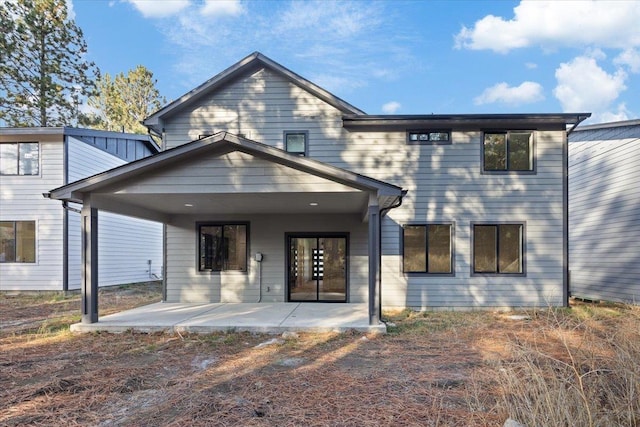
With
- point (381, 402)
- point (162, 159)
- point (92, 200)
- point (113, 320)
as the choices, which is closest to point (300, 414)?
point (381, 402)

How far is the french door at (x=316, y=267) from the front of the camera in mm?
10648

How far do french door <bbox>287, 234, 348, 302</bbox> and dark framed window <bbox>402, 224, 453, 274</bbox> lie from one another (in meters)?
1.73

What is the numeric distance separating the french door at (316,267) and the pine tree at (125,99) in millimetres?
24291

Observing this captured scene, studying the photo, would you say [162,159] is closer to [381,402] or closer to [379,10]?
[381,402]

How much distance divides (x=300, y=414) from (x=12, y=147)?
14.6 metres

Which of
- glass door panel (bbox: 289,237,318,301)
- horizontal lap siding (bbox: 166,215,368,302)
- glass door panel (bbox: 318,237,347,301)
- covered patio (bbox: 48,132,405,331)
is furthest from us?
glass door panel (bbox: 289,237,318,301)

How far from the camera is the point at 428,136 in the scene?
10.4 metres

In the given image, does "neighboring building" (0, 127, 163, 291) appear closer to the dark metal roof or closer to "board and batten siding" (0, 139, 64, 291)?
"board and batten siding" (0, 139, 64, 291)

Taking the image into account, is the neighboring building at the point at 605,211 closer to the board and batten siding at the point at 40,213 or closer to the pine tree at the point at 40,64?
the board and batten siding at the point at 40,213

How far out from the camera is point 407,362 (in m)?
5.55

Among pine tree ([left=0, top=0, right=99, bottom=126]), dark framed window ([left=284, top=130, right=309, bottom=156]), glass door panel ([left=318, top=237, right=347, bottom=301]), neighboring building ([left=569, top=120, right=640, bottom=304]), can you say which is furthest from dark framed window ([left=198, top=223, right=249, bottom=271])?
pine tree ([left=0, top=0, right=99, bottom=126])

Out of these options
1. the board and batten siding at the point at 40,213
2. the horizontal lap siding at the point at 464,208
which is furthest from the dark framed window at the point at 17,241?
the horizontal lap siding at the point at 464,208

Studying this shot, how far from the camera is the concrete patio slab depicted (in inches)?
292

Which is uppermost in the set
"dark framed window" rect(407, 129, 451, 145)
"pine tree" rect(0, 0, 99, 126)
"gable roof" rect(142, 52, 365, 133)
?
"pine tree" rect(0, 0, 99, 126)
